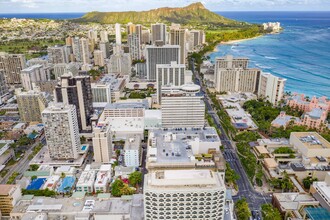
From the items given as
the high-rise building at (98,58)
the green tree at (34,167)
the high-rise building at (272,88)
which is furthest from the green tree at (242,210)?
the high-rise building at (98,58)

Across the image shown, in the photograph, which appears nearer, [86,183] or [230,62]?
[86,183]

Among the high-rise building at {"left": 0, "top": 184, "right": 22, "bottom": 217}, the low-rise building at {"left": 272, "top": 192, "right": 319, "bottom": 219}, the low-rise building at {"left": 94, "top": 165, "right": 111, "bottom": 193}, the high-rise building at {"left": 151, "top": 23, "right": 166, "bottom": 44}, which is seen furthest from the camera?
the high-rise building at {"left": 151, "top": 23, "right": 166, "bottom": 44}

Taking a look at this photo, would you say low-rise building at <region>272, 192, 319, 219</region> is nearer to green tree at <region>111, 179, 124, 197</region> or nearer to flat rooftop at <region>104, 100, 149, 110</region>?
green tree at <region>111, 179, 124, 197</region>

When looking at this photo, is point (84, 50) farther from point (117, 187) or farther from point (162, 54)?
point (117, 187)

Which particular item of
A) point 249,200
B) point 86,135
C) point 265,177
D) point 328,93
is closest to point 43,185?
point 86,135

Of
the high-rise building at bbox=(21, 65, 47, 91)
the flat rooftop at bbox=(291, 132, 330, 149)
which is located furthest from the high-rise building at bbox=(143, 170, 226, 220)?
the high-rise building at bbox=(21, 65, 47, 91)

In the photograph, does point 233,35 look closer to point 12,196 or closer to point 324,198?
point 324,198

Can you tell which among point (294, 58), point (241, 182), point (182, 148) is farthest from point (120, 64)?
point (294, 58)
